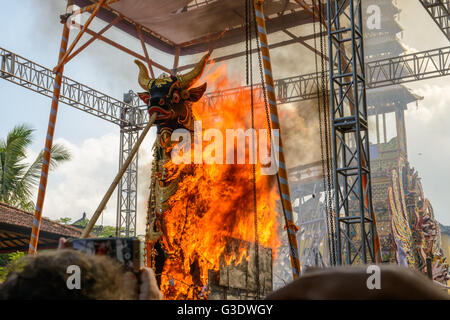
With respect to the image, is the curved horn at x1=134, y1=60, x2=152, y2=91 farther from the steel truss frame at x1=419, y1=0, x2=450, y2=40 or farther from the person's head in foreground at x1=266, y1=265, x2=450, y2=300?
the person's head in foreground at x1=266, y1=265, x2=450, y2=300

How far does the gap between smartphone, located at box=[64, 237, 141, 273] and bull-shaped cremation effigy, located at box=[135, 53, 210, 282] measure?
8.52 meters

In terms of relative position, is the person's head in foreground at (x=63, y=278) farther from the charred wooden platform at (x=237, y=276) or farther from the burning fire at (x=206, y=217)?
the burning fire at (x=206, y=217)

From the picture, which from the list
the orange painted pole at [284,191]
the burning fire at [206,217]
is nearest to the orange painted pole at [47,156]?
the burning fire at [206,217]

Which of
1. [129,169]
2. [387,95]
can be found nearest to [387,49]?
[387,95]

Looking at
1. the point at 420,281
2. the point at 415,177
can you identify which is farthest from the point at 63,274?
the point at 415,177

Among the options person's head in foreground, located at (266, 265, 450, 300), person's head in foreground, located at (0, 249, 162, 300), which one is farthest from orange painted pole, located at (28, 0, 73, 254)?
person's head in foreground, located at (266, 265, 450, 300)

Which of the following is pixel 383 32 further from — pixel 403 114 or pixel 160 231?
pixel 160 231

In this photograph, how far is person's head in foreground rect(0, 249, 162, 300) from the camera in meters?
1.28

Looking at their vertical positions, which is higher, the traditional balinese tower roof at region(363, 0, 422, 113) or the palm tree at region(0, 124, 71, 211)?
the traditional balinese tower roof at region(363, 0, 422, 113)

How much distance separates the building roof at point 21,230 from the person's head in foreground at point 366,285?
14.8 metres

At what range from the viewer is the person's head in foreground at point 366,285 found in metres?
1.31

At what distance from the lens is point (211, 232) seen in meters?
10.4

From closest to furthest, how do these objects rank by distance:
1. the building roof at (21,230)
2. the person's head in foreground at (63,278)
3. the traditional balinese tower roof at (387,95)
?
the person's head in foreground at (63,278) < the building roof at (21,230) < the traditional balinese tower roof at (387,95)

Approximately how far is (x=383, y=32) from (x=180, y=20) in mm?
56831
